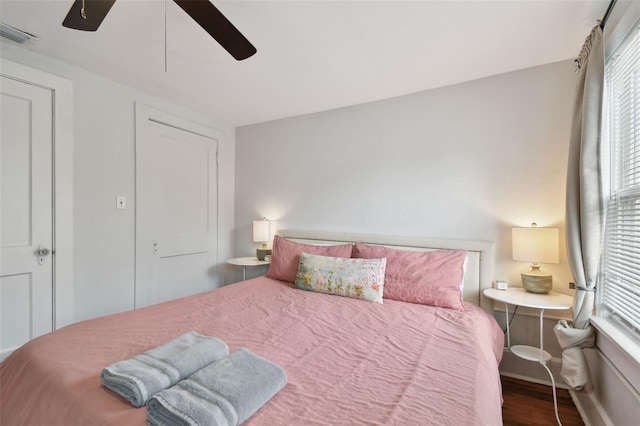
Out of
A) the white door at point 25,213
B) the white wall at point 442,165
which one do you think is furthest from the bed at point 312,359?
the white door at point 25,213

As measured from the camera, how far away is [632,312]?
4.59 ft

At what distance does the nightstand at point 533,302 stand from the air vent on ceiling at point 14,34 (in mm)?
3533

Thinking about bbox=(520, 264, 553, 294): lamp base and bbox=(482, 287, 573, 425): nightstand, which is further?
bbox=(520, 264, 553, 294): lamp base

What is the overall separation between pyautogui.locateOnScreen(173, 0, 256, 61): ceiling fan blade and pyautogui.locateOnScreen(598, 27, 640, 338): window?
6.39 ft

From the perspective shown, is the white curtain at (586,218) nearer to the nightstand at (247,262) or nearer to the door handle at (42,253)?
the nightstand at (247,262)

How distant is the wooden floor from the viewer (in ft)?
5.63

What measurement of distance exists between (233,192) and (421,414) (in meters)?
3.31

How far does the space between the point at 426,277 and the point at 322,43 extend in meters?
1.77

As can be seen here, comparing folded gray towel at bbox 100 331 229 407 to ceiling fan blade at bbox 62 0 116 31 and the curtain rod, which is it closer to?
ceiling fan blade at bbox 62 0 116 31

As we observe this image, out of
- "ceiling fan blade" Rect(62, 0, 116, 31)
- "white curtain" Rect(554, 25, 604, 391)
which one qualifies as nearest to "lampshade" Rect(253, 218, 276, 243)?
"ceiling fan blade" Rect(62, 0, 116, 31)

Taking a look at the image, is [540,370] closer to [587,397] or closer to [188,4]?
[587,397]

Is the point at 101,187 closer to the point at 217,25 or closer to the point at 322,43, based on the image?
the point at 217,25

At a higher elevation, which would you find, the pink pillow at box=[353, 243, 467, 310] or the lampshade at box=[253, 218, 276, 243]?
the lampshade at box=[253, 218, 276, 243]

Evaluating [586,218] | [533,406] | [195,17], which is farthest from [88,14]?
[533,406]
